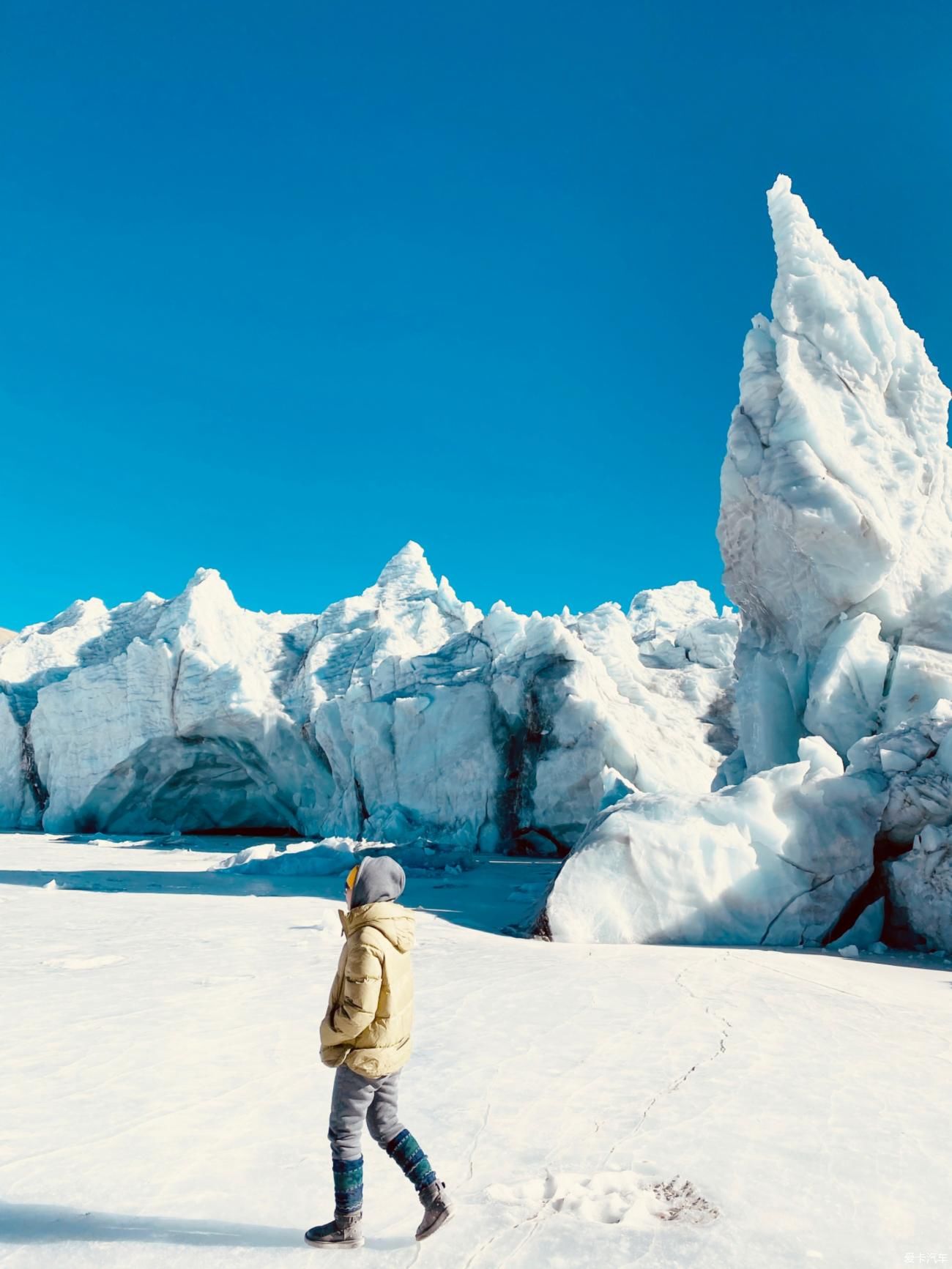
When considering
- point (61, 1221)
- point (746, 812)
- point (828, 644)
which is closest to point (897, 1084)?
point (61, 1221)

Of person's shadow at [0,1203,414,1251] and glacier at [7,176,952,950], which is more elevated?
glacier at [7,176,952,950]

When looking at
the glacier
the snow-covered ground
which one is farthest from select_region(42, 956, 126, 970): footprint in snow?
the glacier

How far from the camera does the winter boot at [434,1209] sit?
2670mm

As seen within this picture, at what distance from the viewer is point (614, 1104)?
3852 mm

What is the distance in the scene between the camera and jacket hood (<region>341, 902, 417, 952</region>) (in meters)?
2.80

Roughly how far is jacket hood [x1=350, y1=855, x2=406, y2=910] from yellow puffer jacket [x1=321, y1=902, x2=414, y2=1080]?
26 mm

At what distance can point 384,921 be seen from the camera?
2809 millimetres

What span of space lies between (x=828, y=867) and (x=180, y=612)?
89.3 ft

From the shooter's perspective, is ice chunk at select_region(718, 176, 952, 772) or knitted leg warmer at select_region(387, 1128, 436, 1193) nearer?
knitted leg warmer at select_region(387, 1128, 436, 1193)

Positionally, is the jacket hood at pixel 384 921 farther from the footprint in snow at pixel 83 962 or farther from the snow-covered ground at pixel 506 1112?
the footprint in snow at pixel 83 962

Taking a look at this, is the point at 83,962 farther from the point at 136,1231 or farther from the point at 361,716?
the point at 361,716

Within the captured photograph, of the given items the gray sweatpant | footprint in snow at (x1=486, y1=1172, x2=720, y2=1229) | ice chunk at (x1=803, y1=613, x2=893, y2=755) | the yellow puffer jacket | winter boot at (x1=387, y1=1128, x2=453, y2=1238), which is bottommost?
footprint in snow at (x1=486, y1=1172, x2=720, y2=1229)

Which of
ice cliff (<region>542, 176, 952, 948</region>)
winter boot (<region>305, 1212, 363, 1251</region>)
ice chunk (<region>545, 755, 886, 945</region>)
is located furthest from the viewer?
ice cliff (<region>542, 176, 952, 948</region>)

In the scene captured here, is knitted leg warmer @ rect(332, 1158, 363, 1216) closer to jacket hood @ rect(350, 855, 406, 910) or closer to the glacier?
jacket hood @ rect(350, 855, 406, 910)
